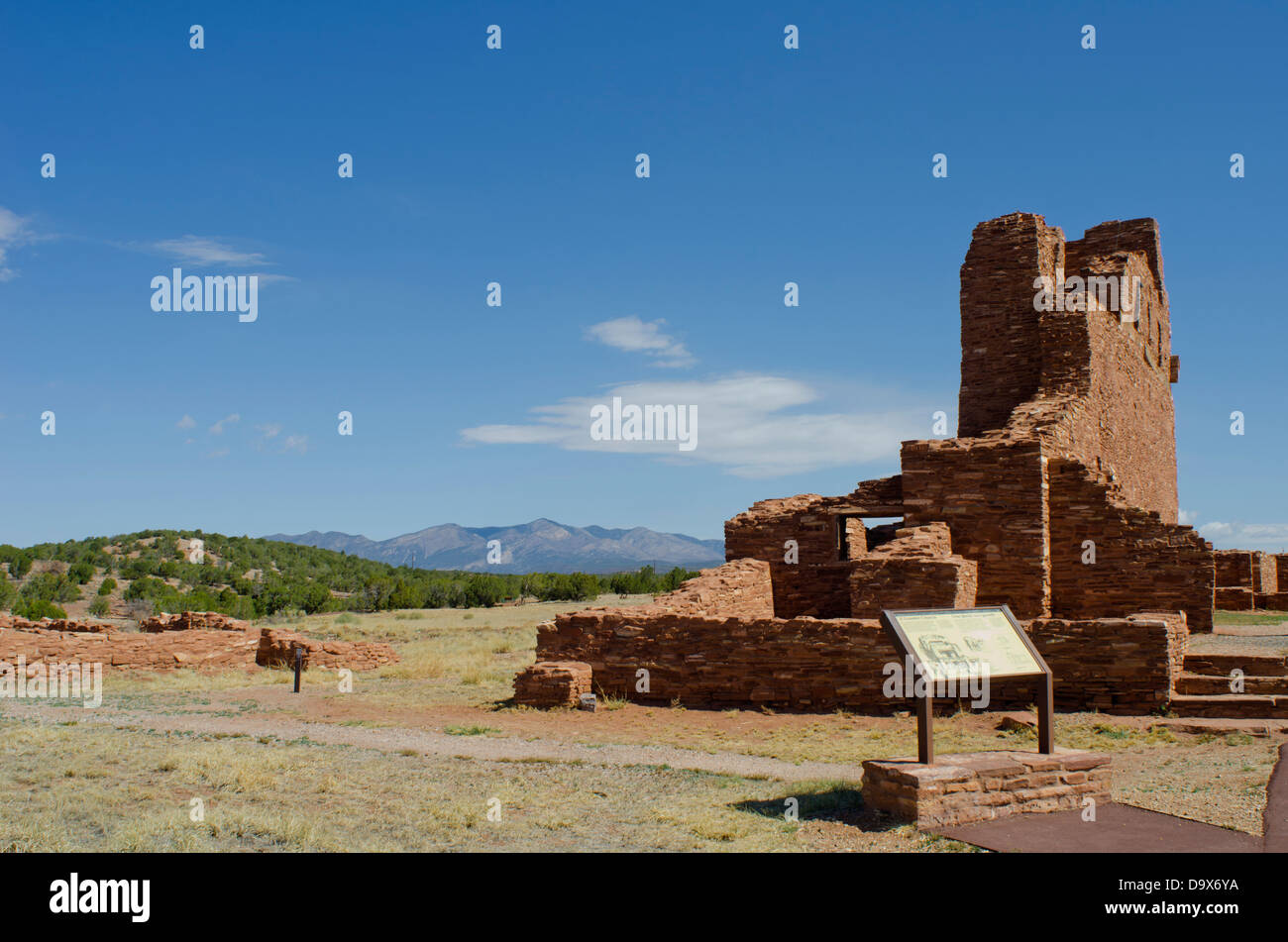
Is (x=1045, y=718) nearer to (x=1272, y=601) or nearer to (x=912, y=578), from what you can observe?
(x=912, y=578)

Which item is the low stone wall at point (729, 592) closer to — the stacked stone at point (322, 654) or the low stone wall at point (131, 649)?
the stacked stone at point (322, 654)

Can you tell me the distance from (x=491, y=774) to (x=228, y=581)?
4872 cm

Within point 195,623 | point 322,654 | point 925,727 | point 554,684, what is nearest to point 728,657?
point 554,684

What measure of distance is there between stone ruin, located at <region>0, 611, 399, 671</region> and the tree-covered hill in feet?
44.8

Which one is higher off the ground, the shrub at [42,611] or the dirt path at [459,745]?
the shrub at [42,611]

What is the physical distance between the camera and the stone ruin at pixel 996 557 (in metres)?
13.5

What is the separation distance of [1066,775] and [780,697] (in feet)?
21.3

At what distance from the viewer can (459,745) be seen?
482 inches

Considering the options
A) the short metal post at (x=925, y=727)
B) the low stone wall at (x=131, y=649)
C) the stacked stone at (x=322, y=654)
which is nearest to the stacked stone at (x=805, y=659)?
Result: the short metal post at (x=925, y=727)

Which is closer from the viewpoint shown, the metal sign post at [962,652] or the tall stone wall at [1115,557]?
the metal sign post at [962,652]

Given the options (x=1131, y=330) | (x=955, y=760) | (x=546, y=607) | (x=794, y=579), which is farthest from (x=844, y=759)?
(x=546, y=607)

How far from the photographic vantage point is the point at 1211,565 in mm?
15750

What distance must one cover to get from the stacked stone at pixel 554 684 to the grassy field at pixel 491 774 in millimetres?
377
